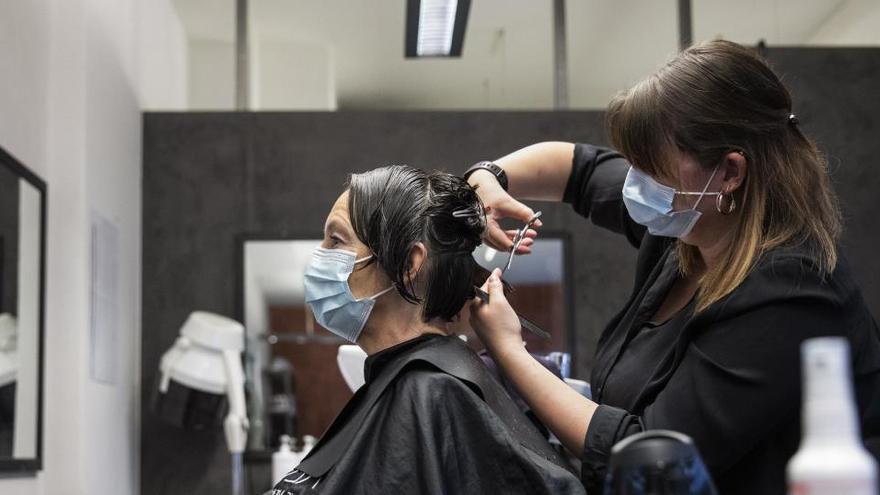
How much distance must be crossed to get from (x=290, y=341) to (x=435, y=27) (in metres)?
1.70

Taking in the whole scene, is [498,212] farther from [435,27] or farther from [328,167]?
[435,27]

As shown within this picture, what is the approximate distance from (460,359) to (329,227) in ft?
1.11

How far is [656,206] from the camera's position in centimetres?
174

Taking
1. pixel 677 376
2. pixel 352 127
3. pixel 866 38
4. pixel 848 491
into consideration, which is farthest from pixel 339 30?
pixel 848 491

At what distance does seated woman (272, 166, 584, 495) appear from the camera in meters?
1.60

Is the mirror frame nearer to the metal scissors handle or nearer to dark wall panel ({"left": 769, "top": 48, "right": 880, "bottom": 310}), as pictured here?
dark wall panel ({"left": 769, "top": 48, "right": 880, "bottom": 310})

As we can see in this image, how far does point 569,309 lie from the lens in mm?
5312

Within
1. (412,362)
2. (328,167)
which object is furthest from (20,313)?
(412,362)

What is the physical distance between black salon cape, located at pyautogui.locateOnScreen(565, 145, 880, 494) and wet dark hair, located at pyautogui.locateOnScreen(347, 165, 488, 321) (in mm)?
352

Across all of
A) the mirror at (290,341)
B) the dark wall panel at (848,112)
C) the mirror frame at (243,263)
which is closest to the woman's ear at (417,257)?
the mirror at (290,341)

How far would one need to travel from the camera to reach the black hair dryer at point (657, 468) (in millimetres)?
885

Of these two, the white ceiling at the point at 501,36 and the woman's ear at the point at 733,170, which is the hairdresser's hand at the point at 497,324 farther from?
the white ceiling at the point at 501,36

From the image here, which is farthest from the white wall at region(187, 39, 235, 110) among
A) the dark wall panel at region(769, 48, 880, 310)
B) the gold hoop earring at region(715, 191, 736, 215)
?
the gold hoop earring at region(715, 191, 736, 215)

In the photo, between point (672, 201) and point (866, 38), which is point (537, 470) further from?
point (866, 38)
